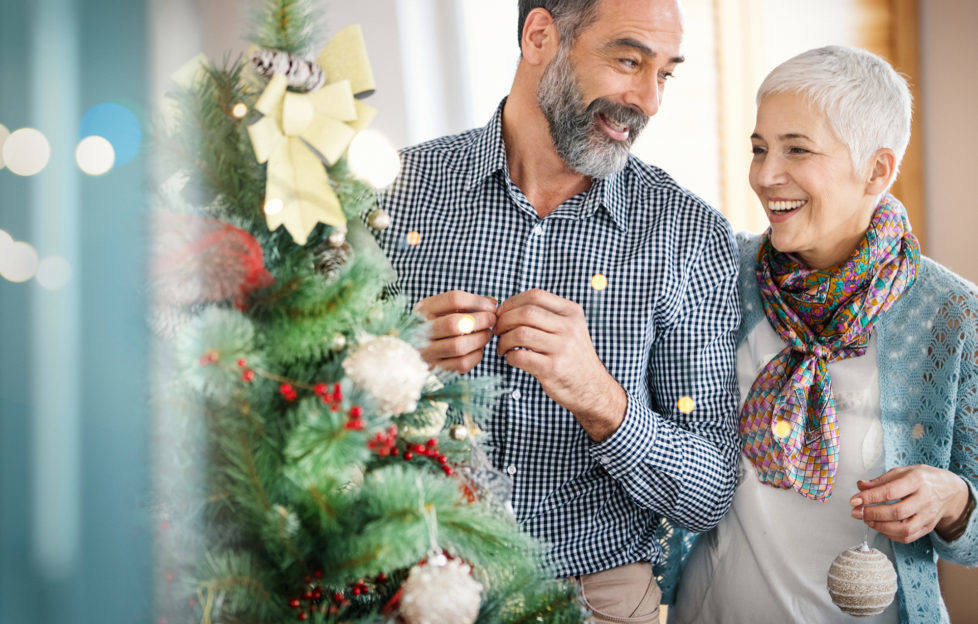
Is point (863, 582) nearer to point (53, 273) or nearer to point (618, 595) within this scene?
point (618, 595)

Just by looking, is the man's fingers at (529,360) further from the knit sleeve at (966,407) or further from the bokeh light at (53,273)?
the knit sleeve at (966,407)

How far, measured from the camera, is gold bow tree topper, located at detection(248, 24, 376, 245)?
69cm

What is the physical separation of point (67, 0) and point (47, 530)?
499 mm

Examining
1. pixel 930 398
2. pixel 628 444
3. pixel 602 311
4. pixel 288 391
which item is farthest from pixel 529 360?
pixel 930 398

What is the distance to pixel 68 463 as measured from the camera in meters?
0.78

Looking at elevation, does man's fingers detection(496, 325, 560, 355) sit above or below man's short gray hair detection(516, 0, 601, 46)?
below

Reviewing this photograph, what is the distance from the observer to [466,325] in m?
0.99

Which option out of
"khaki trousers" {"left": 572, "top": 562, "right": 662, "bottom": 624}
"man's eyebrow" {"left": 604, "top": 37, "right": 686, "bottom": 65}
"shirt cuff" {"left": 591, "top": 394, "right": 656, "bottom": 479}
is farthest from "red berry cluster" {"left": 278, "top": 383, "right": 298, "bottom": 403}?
"man's eyebrow" {"left": 604, "top": 37, "right": 686, "bottom": 65}

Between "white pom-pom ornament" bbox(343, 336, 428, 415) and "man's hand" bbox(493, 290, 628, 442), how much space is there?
1.18 ft

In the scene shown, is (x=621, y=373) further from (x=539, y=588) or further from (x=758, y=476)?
(x=539, y=588)

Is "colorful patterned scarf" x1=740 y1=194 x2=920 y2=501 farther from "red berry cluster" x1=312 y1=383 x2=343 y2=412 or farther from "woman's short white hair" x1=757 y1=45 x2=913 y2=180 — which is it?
"red berry cluster" x1=312 y1=383 x2=343 y2=412

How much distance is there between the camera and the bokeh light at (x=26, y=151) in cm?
72

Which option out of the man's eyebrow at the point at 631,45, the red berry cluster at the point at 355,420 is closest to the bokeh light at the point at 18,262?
the red berry cluster at the point at 355,420

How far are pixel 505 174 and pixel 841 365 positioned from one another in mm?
653
